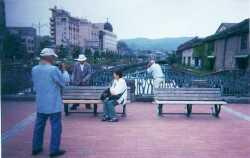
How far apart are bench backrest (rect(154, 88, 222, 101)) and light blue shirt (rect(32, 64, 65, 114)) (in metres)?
3.60

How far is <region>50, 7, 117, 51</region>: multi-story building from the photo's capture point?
35.9 ft

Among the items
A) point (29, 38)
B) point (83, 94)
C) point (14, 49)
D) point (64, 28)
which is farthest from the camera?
point (64, 28)

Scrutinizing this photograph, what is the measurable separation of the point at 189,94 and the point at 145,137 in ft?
7.80

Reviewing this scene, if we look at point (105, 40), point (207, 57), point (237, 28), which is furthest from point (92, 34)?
point (207, 57)

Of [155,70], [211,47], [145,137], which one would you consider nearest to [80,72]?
[155,70]

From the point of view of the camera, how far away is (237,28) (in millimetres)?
18953

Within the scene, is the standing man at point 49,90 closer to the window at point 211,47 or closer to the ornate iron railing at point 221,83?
the ornate iron railing at point 221,83

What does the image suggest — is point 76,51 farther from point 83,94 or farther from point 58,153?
point 58,153

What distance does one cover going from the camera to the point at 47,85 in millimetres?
4656

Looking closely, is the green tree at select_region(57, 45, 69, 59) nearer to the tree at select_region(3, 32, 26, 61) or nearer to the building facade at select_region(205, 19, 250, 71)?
the tree at select_region(3, 32, 26, 61)

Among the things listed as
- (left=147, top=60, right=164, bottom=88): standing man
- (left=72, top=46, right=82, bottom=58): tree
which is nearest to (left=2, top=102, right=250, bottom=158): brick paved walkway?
(left=147, top=60, right=164, bottom=88): standing man

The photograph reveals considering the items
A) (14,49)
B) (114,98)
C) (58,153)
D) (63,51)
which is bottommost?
(58,153)

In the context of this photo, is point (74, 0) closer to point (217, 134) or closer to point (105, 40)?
point (105, 40)

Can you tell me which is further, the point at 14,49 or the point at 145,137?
the point at 14,49
